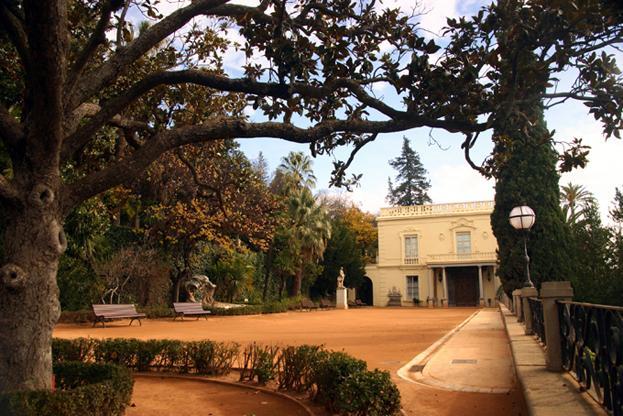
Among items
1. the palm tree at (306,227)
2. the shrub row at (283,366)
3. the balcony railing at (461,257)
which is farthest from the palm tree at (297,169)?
the shrub row at (283,366)

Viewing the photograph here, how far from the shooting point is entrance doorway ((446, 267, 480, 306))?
4112 cm

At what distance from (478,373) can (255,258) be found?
2577 centimetres

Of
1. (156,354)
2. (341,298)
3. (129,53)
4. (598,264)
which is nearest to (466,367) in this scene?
(156,354)

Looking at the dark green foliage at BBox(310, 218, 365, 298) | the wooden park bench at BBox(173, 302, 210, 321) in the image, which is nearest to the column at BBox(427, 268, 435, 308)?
the dark green foliage at BBox(310, 218, 365, 298)

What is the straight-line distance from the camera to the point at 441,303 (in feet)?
136

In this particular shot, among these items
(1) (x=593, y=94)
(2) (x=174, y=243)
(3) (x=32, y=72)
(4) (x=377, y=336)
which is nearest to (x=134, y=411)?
(3) (x=32, y=72)

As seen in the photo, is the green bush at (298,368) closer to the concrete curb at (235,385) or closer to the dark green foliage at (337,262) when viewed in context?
the concrete curb at (235,385)

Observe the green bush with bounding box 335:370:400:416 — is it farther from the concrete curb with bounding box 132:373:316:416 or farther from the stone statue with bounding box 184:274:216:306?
the stone statue with bounding box 184:274:216:306

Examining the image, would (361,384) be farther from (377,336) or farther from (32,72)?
(377,336)

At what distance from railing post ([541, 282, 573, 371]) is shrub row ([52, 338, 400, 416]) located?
1.96 m

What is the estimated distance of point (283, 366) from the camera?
6617mm

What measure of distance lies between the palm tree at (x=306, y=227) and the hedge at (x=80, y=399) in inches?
1087

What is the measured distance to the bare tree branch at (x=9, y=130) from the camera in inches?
199

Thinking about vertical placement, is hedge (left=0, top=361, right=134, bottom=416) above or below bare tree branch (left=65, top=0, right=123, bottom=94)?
below
